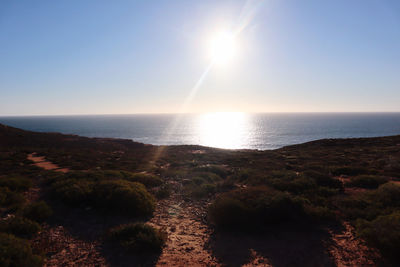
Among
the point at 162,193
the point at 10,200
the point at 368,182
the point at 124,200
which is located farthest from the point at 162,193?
the point at 368,182

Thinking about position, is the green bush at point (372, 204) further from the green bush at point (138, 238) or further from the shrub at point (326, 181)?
the green bush at point (138, 238)

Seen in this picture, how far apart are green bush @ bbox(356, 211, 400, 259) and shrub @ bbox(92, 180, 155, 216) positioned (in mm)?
7523

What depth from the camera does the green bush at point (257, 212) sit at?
24.4ft

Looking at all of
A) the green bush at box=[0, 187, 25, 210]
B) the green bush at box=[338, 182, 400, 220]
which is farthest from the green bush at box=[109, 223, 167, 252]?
the green bush at box=[338, 182, 400, 220]

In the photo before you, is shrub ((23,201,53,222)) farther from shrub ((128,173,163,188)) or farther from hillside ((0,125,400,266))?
shrub ((128,173,163,188))

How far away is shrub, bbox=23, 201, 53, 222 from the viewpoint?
7.31 meters

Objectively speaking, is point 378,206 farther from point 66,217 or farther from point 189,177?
point 66,217

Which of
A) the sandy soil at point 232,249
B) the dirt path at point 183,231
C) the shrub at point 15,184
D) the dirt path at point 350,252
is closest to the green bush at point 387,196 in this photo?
the sandy soil at point 232,249

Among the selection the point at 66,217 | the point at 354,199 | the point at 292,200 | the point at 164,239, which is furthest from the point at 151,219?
the point at 354,199

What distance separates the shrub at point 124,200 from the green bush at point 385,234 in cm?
752

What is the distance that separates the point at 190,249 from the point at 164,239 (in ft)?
2.81

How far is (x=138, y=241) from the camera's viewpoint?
605cm

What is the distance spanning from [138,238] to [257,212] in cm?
429

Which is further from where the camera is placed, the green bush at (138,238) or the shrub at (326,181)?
the shrub at (326,181)
